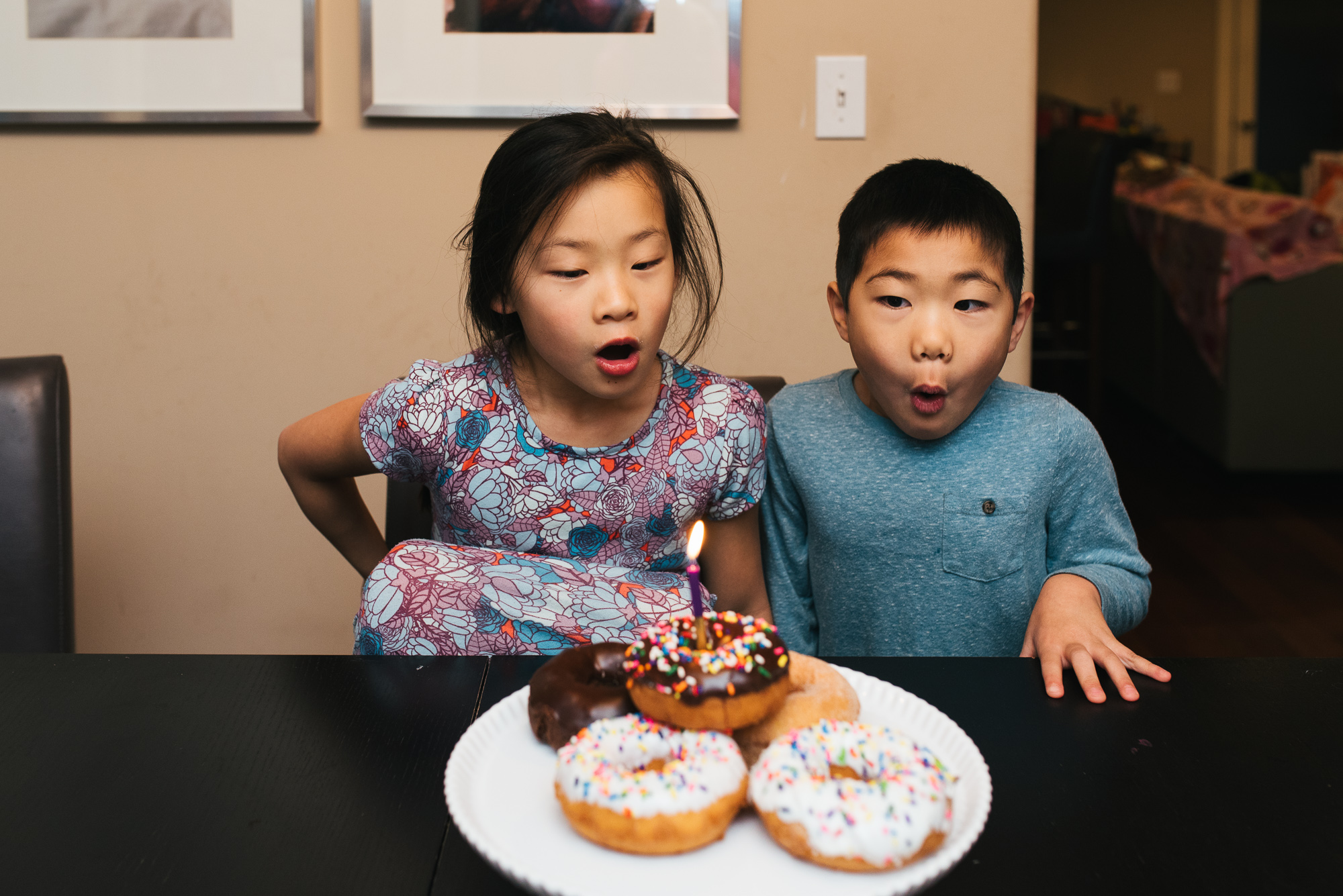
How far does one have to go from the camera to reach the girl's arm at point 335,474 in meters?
1.17

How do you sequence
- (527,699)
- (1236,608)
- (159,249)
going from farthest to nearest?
(1236,608), (159,249), (527,699)

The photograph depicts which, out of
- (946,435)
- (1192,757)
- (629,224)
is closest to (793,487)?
(946,435)

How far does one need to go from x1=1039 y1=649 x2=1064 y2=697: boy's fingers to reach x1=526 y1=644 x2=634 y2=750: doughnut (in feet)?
1.09

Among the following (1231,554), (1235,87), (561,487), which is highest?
(1235,87)

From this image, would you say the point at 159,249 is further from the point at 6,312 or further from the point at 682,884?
the point at 682,884

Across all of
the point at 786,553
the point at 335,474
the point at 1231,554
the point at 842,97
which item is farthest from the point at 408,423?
the point at 1231,554

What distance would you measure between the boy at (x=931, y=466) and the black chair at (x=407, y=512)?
0.55ft

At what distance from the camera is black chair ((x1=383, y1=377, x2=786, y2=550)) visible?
Answer: 1.27 meters

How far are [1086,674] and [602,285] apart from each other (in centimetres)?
53

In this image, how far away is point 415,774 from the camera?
649 mm

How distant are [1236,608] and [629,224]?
2247 mm

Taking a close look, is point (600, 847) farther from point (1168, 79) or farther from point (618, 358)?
point (1168, 79)

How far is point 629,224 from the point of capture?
100 centimetres

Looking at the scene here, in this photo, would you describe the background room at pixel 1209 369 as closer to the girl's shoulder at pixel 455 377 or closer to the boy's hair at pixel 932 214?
the boy's hair at pixel 932 214
